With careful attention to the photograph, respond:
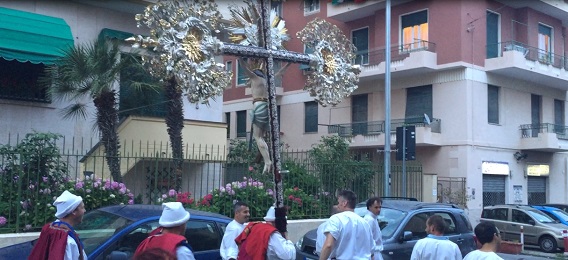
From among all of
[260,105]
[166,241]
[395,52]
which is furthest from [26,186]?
[395,52]

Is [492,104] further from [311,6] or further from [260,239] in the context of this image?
[260,239]

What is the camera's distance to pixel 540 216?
20734mm

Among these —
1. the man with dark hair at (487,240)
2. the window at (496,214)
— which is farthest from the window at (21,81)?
the window at (496,214)

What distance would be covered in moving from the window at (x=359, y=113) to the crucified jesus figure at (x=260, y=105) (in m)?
19.9

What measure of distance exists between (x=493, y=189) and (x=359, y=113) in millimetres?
6904

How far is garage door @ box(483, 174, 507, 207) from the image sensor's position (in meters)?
26.6

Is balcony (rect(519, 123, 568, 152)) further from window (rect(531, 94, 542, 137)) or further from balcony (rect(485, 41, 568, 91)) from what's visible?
balcony (rect(485, 41, 568, 91))

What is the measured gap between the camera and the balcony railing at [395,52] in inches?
1029

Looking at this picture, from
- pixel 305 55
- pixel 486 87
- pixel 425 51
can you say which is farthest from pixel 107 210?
pixel 486 87

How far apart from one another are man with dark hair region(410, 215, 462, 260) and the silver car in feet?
49.0

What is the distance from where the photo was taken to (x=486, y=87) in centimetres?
2636

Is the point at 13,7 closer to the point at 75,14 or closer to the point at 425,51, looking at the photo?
the point at 75,14

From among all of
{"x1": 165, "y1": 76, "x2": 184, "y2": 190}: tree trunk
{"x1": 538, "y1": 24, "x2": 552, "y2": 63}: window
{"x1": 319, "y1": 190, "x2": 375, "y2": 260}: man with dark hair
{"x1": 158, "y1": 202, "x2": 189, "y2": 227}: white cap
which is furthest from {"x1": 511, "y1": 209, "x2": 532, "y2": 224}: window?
{"x1": 158, "y1": 202, "x2": 189, "y2": 227}: white cap

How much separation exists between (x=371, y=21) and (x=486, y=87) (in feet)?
19.6
